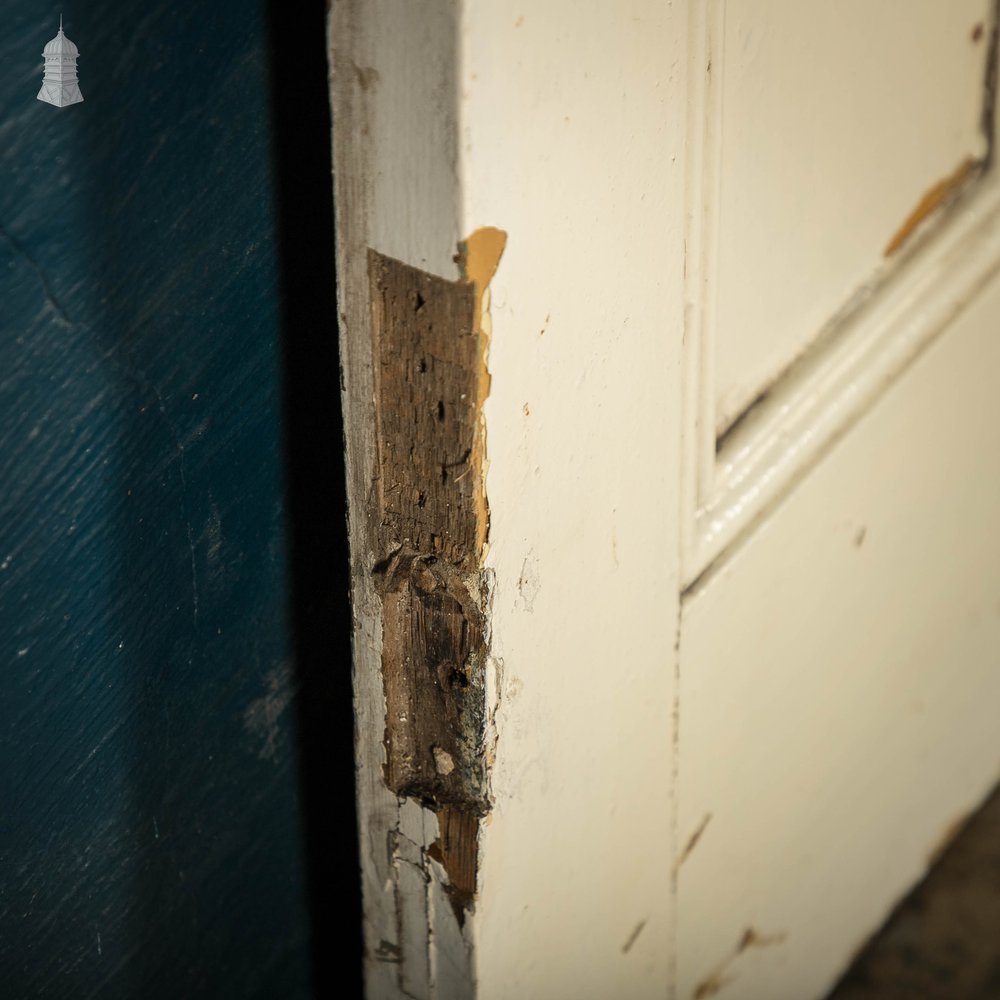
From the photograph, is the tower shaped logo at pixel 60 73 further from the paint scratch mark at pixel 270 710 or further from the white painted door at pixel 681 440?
the paint scratch mark at pixel 270 710

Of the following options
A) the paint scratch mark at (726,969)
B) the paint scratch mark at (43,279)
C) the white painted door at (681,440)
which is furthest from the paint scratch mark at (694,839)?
the paint scratch mark at (43,279)

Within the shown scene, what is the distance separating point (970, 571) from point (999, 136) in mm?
433

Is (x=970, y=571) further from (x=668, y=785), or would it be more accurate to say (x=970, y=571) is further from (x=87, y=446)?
(x=87, y=446)

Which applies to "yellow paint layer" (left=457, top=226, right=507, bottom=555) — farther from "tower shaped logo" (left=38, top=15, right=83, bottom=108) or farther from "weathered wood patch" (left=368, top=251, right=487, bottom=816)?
"tower shaped logo" (left=38, top=15, right=83, bottom=108)

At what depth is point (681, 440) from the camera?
2.46 feet

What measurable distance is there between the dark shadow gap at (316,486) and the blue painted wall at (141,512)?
1 cm

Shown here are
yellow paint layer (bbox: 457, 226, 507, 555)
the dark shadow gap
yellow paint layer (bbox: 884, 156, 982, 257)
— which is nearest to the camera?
yellow paint layer (bbox: 457, 226, 507, 555)

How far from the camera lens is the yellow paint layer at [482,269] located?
1.84 ft

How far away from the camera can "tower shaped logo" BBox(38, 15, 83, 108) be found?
0.58m

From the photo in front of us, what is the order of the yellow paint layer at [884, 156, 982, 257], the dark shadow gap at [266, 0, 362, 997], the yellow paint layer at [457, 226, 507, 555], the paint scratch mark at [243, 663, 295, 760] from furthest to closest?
the yellow paint layer at [884, 156, 982, 257]
the paint scratch mark at [243, 663, 295, 760]
the dark shadow gap at [266, 0, 362, 997]
the yellow paint layer at [457, 226, 507, 555]

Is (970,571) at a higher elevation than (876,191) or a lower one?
lower

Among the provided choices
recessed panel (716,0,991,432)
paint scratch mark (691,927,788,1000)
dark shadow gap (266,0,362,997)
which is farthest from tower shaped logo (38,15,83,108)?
paint scratch mark (691,927,788,1000)

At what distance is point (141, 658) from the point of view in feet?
2.39

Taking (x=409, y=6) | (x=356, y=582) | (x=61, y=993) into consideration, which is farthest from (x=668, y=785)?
(x=409, y=6)
